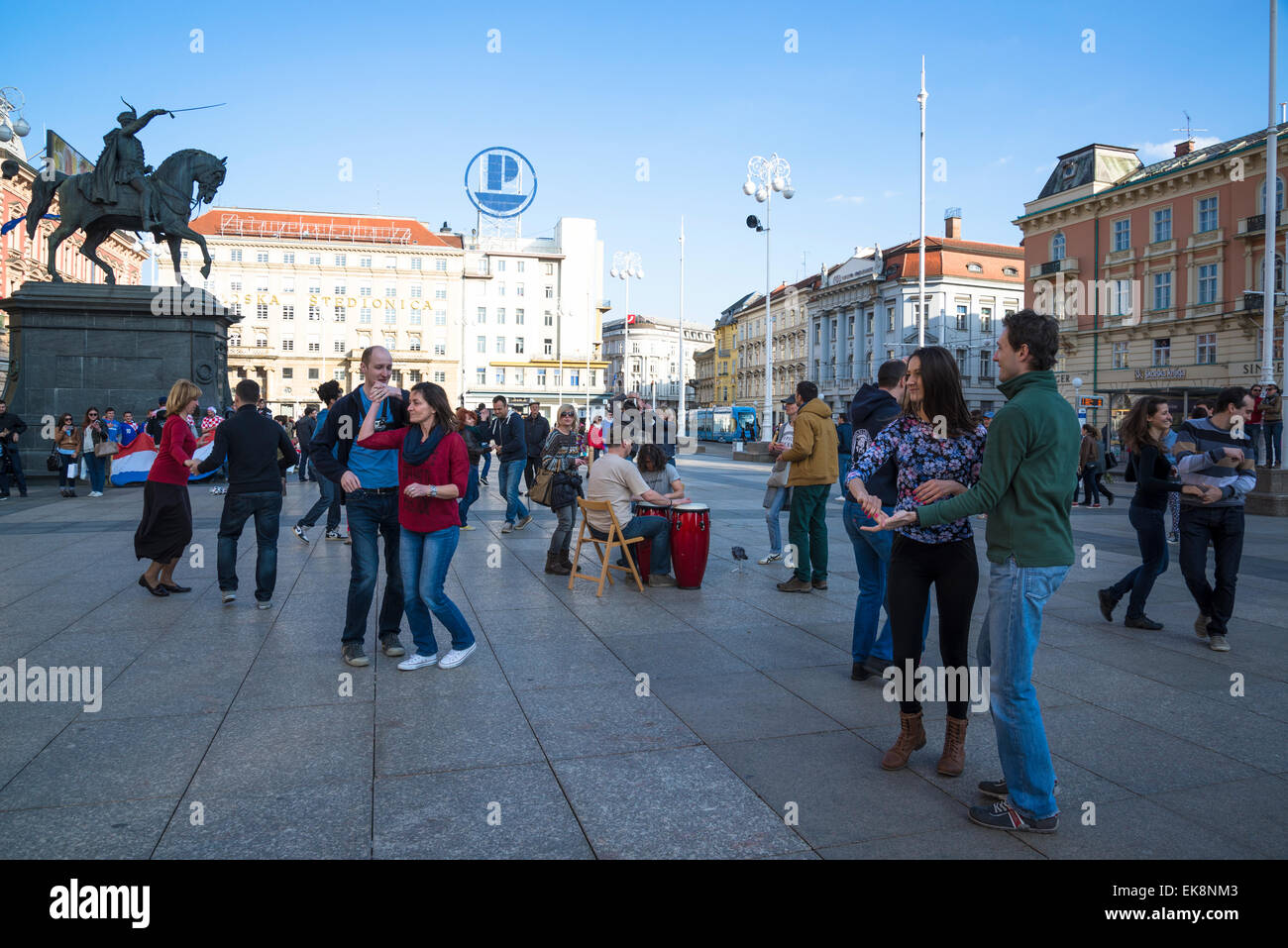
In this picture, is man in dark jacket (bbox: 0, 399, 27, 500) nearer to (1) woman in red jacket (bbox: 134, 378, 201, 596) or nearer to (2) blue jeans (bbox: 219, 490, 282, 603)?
(1) woman in red jacket (bbox: 134, 378, 201, 596)

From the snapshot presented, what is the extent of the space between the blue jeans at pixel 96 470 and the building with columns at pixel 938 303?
55361 mm

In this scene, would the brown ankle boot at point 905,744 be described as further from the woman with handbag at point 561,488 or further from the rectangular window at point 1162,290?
the rectangular window at point 1162,290

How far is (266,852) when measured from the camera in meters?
3.38

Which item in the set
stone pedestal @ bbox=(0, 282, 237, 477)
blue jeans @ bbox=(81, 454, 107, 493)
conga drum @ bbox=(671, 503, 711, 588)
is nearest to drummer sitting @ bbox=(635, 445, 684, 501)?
conga drum @ bbox=(671, 503, 711, 588)

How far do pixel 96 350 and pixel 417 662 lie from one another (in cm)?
1871

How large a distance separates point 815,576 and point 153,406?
698 inches

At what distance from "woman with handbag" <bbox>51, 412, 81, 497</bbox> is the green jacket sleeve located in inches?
751

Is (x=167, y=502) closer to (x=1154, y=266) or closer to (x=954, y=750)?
(x=954, y=750)

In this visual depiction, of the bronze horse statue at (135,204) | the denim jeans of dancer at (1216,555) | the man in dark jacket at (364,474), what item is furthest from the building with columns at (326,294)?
the denim jeans of dancer at (1216,555)

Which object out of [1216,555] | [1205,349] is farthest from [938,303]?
[1216,555]

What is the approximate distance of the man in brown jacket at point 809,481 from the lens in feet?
26.9

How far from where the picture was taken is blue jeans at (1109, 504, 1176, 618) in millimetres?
7195

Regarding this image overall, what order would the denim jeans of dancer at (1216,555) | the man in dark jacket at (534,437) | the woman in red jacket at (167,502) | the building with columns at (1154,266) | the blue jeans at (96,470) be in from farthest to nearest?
the building with columns at (1154,266), the blue jeans at (96,470), the man in dark jacket at (534,437), the woman in red jacket at (167,502), the denim jeans of dancer at (1216,555)
